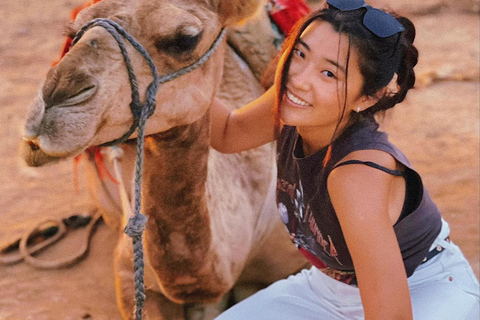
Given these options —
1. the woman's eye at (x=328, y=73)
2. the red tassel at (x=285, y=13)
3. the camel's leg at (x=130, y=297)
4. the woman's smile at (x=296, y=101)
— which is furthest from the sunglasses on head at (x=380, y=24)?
the red tassel at (x=285, y=13)

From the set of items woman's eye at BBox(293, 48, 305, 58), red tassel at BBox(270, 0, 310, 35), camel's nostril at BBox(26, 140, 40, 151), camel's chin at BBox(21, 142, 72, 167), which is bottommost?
red tassel at BBox(270, 0, 310, 35)

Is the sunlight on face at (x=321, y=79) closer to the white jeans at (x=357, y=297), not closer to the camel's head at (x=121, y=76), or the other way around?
the camel's head at (x=121, y=76)

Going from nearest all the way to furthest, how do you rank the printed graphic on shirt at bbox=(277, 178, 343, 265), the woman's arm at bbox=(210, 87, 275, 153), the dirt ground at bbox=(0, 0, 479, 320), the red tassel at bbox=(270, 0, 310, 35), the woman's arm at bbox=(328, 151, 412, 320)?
the woman's arm at bbox=(328, 151, 412, 320) < the printed graphic on shirt at bbox=(277, 178, 343, 265) < the woman's arm at bbox=(210, 87, 275, 153) < the dirt ground at bbox=(0, 0, 479, 320) < the red tassel at bbox=(270, 0, 310, 35)

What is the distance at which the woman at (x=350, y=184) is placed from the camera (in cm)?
157

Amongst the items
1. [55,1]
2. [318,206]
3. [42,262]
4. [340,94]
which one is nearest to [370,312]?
[318,206]

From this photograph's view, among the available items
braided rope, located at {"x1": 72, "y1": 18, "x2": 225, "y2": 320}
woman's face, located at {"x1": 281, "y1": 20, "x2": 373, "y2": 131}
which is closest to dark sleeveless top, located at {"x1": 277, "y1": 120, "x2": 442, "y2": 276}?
woman's face, located at {"x1": 281, "y1": 20, "x2": 373, "y2": 131}

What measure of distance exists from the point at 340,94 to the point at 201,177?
655mm

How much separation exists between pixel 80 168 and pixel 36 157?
10.7 ft

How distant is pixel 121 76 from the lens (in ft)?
5.17

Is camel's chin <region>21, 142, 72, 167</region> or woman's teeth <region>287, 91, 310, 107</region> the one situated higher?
camel's chin <region>21, 142, 72, 167</region>

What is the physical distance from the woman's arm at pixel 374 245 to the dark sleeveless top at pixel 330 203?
0.13m

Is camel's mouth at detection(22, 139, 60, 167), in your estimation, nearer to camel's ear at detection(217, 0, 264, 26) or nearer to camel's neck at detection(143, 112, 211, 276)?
camel's neck at detection(143, 112, 211, 276)

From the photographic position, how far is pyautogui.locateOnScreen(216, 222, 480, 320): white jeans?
1893 millimetres

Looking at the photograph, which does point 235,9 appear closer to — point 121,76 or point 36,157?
point 121,76
